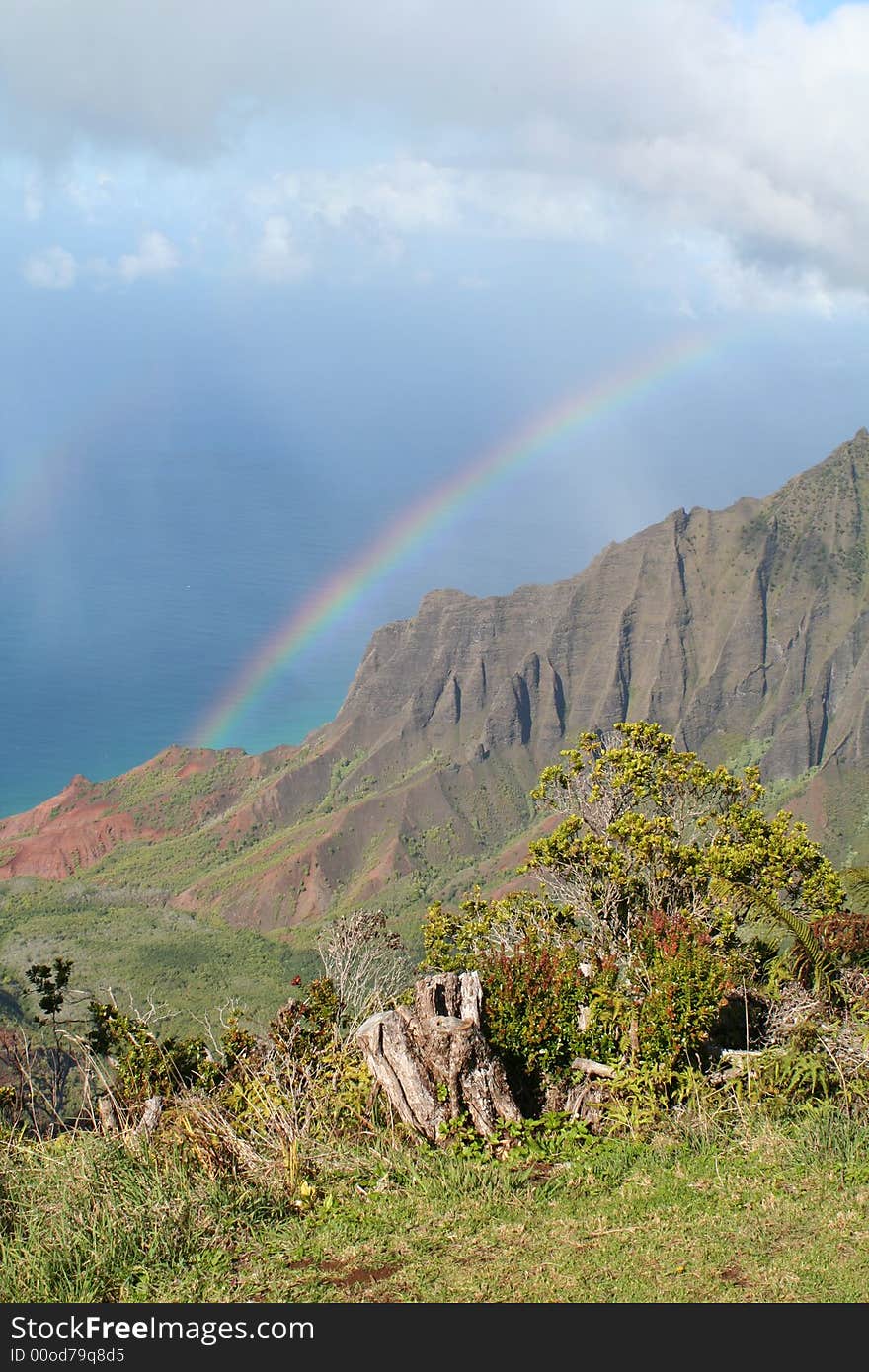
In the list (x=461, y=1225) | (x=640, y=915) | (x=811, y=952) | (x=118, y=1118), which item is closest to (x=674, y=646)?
(x=640, y=915)

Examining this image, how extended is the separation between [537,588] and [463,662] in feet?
39.5

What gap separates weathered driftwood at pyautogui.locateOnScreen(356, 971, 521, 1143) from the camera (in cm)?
944

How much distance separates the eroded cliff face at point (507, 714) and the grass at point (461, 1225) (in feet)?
257

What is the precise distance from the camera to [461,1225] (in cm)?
770

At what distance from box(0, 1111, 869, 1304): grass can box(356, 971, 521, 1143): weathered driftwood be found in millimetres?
364

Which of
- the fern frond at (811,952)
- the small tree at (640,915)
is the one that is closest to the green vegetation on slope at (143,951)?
the small tree at (640,915)

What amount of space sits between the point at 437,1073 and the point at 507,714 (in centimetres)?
9688

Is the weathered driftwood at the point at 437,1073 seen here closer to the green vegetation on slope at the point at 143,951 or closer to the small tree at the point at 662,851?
the small tree at the point at 662,851

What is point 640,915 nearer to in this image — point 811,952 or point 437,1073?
point 811,952

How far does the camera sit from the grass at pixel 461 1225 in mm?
6848

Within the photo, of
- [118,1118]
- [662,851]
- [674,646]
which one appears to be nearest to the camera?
[118,1118]

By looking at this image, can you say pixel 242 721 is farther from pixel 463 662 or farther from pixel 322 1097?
pixel 322 1097

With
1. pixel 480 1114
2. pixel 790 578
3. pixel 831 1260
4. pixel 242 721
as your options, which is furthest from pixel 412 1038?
pixel 242 721

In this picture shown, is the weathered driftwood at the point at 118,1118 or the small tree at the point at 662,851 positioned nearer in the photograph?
the weathered driftwood at the point at 118,1118
